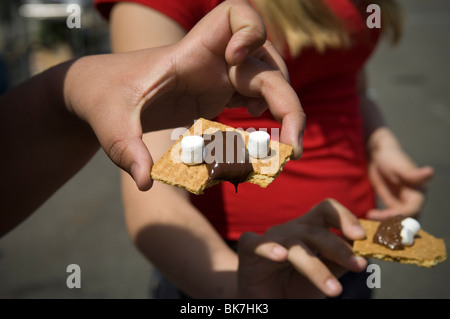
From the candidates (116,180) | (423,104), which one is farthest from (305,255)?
(423,104)

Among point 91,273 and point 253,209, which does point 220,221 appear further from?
point 91,273

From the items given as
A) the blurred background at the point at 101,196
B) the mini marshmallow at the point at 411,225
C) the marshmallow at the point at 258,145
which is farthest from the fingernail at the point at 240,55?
the mini marshmallow at the point at 411,225

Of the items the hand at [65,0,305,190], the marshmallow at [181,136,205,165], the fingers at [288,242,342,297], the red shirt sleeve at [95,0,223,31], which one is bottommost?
the fingers at [288,242,342,297]

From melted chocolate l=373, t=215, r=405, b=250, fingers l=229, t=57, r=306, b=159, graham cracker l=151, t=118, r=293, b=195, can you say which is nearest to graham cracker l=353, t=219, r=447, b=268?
melted chocolate l=373, t=215, r=405, b=250

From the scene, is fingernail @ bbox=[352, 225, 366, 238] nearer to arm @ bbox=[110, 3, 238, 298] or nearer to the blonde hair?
arm @ bbox=[110, 3, 238, 298]

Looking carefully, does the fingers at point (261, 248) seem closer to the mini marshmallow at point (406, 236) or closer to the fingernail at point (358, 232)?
the fingernail at point (358, 232)
